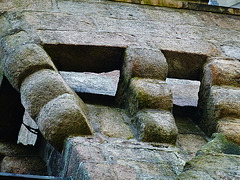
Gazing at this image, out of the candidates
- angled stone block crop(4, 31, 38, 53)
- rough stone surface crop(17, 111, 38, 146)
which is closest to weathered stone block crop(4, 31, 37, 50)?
angled stone block crop(4, 31, 38, 53)

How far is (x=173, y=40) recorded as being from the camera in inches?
Result: 122

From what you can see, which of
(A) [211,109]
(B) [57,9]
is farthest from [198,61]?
(B) [57,9]

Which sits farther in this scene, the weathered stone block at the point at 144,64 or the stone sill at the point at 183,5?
the stone sill at the point at 183,5

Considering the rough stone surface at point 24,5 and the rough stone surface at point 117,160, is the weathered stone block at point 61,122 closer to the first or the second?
the rough stone surface at point 117,160

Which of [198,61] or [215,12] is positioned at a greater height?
[215,12]

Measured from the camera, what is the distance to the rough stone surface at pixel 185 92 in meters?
3.53

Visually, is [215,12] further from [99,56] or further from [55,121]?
[55,121]

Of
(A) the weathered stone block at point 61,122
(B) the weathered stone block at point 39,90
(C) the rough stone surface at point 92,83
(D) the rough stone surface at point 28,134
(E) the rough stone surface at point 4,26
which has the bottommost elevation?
(D) the rough stone surface at point 28,134

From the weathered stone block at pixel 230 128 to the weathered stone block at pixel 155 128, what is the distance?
0.30m

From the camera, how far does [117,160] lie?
190 cm

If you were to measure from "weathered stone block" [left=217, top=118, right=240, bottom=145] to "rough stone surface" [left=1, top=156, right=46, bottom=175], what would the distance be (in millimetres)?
1155

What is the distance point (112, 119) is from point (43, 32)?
857mm

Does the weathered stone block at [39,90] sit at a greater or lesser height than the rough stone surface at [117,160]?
greater

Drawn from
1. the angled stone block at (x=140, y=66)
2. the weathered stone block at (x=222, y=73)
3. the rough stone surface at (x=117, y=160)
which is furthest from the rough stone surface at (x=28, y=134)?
the rough stone surface at (x=117, y=160)
